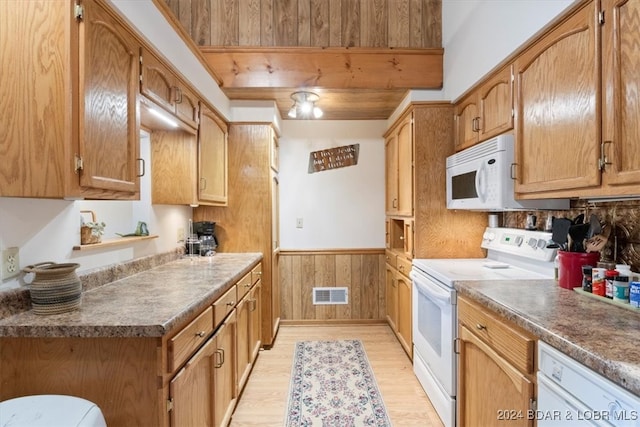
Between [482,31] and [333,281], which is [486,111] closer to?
[482,31]

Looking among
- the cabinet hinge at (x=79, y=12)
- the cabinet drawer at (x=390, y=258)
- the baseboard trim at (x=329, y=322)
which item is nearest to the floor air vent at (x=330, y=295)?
the baseboard trim at (x=329, y=322)

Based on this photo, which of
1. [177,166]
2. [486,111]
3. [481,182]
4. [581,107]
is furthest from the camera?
[177,166]

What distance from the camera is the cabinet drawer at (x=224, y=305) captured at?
62.5 inches

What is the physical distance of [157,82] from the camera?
1676 millimetres

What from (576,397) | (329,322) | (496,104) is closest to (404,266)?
(329,322)

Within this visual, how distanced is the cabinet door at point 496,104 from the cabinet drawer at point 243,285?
6.07ft

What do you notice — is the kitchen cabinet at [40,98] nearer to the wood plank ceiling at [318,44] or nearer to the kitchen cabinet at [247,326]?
the kitchen cabinet at [247,326]

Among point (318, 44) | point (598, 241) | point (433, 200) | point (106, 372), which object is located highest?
point (318, 44)

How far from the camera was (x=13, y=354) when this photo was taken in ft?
3.58

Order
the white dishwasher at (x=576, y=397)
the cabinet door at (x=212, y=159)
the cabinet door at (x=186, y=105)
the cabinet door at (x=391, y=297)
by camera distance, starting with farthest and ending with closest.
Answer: the cabinet door at (x=391, y=297) → the cabinet door at (x=212, y=159) → the cabinet door at (x=186, y=105) → the white dishwasher at (x=576, y=397)

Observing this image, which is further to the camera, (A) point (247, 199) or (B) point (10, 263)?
(A) point (247, 199)

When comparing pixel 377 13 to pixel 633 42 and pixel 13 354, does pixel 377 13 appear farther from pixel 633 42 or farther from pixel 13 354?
pixel 13 354

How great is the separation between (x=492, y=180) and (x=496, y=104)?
1.64 ft

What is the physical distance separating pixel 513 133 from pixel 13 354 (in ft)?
7.97
